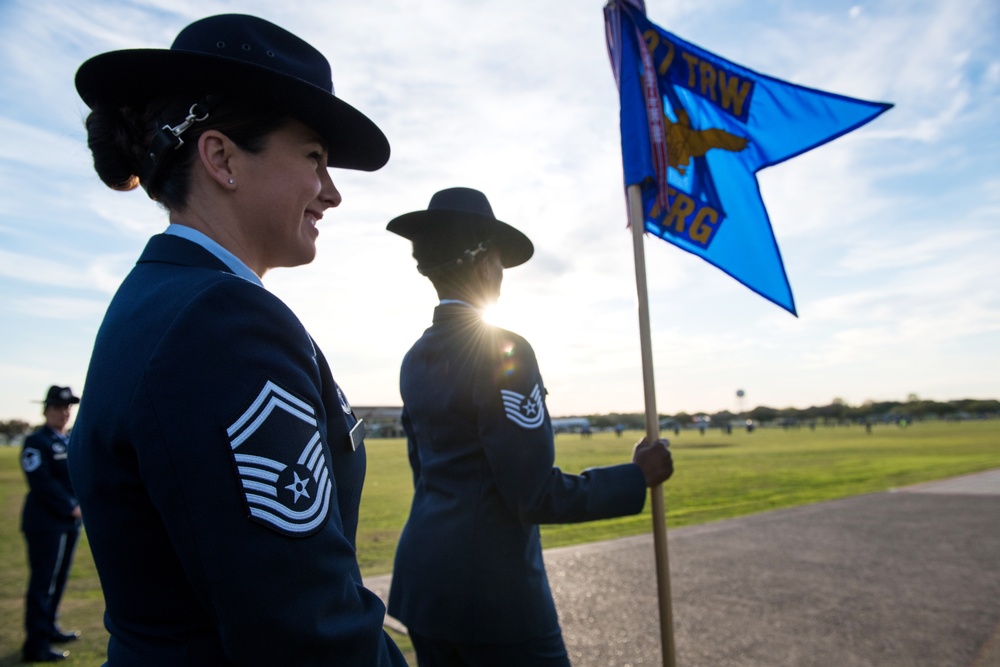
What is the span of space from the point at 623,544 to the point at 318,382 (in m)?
7.79

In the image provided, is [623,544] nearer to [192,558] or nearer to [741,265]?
[741,265]

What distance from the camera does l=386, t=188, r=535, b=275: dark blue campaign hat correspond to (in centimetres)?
308

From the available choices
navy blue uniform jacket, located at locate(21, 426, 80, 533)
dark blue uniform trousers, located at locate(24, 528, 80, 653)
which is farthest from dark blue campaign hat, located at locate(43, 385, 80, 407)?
dark blue uniform trousers, located at locate(24, 528, 80, 653)

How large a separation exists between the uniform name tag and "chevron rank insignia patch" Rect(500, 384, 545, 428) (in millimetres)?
1051

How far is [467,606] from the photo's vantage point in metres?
2.55

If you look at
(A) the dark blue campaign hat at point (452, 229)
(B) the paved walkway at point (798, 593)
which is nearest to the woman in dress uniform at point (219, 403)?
(A) the dark blue campaign hat at point (452, 229)

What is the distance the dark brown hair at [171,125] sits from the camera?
1.42 m

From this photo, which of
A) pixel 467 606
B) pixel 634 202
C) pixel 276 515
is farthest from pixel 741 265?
pixel 276 515

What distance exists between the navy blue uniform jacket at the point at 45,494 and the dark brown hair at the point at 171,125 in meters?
5.50

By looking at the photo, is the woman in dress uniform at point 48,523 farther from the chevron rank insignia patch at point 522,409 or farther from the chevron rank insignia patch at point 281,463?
the chevron rank insignia patch at point 281,463

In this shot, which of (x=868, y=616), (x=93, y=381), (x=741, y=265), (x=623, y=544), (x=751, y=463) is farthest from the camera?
(x=751, y=463)

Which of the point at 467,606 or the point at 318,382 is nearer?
the point at 318,382

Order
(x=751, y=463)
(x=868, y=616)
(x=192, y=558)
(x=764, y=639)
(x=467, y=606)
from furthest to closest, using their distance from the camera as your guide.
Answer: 1. (x=751, y=463)
2. (x=868, y=616)
3. (x=764, y=639)
4. (x=467, y=606)
5. (x=192, y=558)

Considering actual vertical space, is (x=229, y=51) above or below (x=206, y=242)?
above
